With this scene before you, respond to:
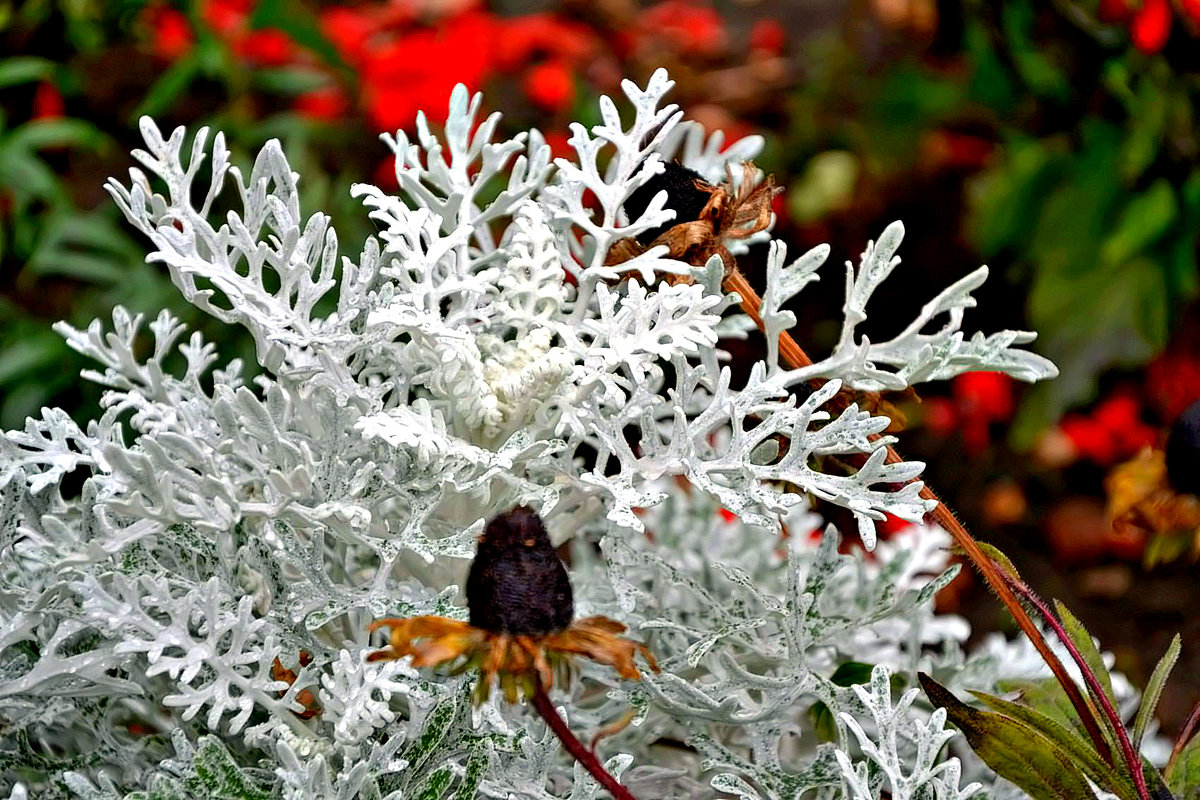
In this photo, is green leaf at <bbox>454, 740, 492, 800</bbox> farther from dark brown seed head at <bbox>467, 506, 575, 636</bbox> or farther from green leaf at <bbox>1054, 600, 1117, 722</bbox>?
green leaf at <bbox>1054, 600, 1117, 722</bbox>

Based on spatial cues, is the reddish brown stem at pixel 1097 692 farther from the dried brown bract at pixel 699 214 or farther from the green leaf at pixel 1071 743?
the dried brown bract at pixel 699 214

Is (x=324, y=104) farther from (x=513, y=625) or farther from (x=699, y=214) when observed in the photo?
(x=513, y=625)

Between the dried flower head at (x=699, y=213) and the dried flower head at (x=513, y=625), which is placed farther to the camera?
the dried flower head at (x=699, y=213)

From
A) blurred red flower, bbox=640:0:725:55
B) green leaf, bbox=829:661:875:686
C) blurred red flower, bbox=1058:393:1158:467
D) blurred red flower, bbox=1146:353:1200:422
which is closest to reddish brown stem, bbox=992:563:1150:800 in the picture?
green leaf, bbox=829:661:875:686

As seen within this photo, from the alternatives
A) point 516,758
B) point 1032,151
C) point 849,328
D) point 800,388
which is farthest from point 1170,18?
point 516,758

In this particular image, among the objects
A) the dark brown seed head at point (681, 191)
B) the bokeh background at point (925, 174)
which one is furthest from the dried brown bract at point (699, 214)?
the bokeh background at point (925, 174)

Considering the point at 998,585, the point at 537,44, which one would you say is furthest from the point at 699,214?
the point at 537,44

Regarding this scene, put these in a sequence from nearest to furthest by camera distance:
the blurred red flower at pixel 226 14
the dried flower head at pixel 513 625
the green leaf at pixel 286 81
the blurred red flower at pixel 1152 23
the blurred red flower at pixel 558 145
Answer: the dried flower head at pixel 513 625 → the blurred red flower at pixel 1152 23 → the blurred red flower at pixel 558 145 → the green leaf at pixel 286 81 → the blurred red flower at pixel 226 14
